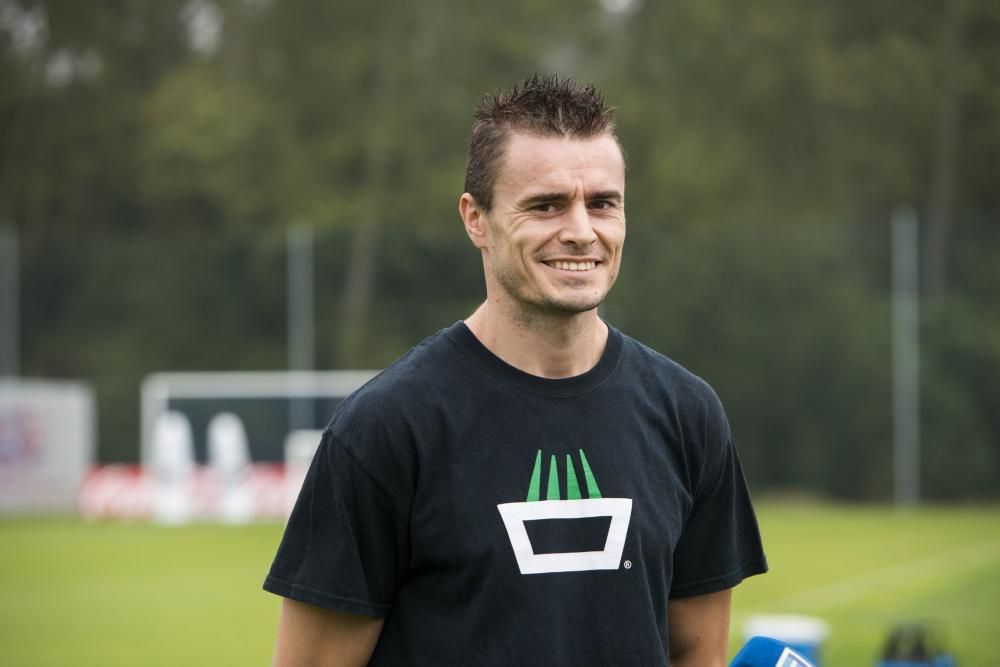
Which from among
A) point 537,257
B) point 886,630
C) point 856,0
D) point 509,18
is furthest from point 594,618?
point 509,18

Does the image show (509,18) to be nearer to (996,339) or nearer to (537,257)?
(996,339)

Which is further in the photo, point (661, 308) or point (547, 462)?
point (661, 308)

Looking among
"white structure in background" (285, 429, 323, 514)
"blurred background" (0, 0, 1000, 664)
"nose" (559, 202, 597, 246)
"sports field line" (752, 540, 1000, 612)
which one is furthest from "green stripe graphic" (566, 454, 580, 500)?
"white structure in background" (285, 429, 323, 514)

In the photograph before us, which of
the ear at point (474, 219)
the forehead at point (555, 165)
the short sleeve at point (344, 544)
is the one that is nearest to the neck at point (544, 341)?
the ear at point (474, 219)

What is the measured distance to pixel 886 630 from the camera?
9648 millimetres

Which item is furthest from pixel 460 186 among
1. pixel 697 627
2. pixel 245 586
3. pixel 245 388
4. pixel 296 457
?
pixel 697 627

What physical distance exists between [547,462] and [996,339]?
51.5 feet

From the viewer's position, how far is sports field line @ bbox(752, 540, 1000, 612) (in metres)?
10.9

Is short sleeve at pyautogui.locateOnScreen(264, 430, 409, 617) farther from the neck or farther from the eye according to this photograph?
the eye

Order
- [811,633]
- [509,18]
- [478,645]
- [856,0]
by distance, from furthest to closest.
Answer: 1. [509,18]
2. [856,0]
3. [811,633]
4. [478,645]

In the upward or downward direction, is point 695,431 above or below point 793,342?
above

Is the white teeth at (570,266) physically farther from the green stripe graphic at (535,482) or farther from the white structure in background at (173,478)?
the white structure in background at (173,478)

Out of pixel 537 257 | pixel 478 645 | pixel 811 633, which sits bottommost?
pixel 811 633

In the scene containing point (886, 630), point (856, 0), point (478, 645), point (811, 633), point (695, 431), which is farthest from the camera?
point (856, 0)
